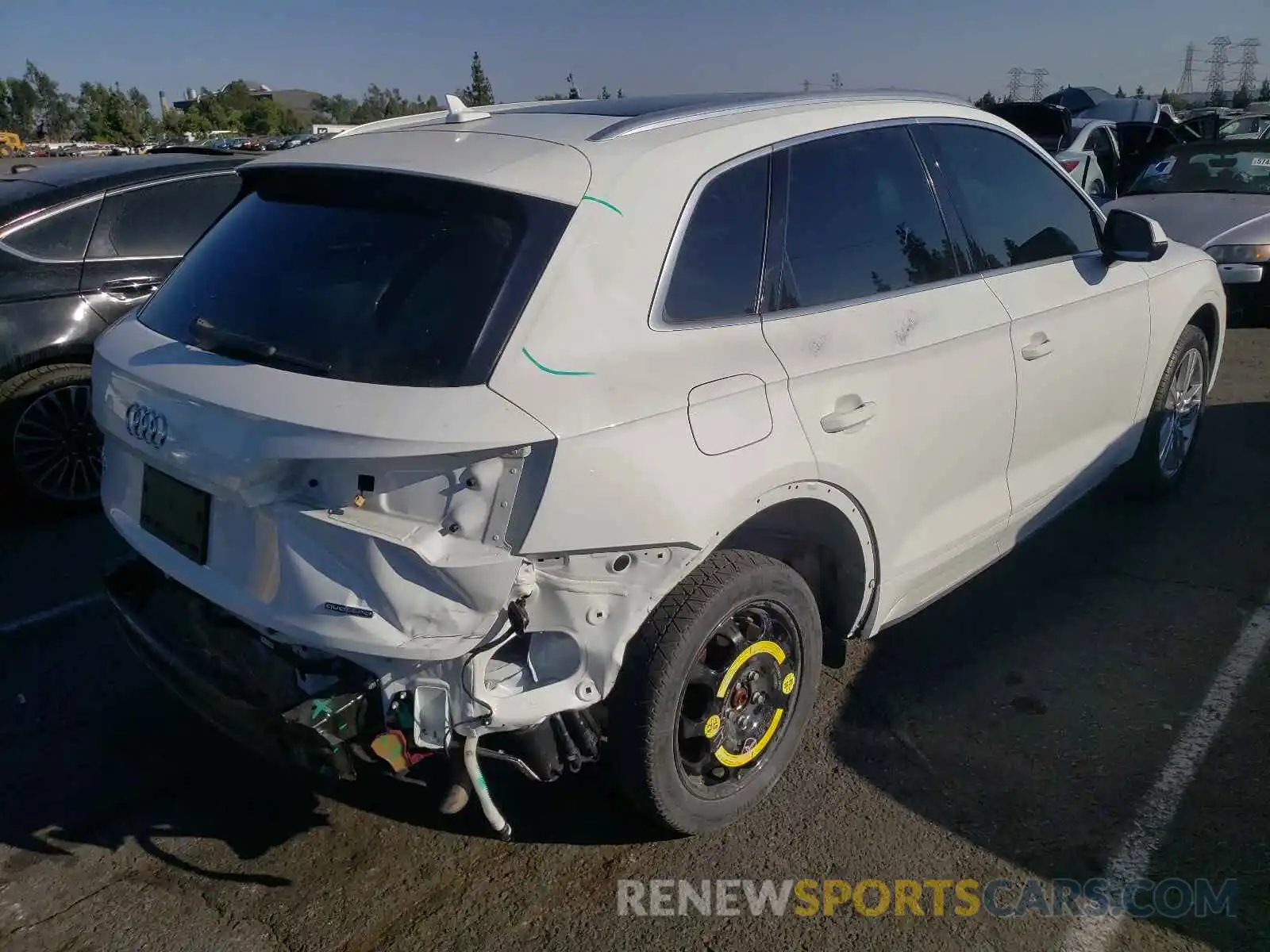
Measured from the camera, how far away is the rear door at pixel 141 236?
17.4ft

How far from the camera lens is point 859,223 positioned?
10.5ft

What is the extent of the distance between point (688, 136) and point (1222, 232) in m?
7.22

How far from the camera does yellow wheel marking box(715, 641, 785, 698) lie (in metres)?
2.80

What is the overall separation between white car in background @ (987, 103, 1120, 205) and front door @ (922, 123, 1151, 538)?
881cm

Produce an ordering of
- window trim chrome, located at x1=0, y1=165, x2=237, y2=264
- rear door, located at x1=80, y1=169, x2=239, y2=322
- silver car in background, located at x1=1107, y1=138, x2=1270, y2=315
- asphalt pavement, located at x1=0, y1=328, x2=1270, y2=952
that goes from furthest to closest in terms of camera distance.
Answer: silver car in background, located at x1=1107, y1=138, x2=1270, y2=315, rear door, located at x1=80, y1=169, x2=239, y2=322, window trim chrome, located at x1=0, y1=165, x2=237, y2=264, asphalt pavement, located at x1=0, y1=328, x2=1270, y2=952

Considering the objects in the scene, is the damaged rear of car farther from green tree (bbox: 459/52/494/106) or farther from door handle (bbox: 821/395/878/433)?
green tree (bbox: 459/52/494/106)

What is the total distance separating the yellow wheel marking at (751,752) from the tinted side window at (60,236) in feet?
14.0

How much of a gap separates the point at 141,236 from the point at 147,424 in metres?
3.39

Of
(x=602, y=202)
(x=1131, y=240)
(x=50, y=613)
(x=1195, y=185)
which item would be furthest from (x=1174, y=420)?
(x=1195, y=185)

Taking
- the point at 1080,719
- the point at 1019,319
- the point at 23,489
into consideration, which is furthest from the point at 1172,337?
the point at 23,489

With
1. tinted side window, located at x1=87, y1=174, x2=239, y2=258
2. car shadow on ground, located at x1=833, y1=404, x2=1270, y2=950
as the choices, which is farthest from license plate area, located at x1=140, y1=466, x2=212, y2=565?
tinted side window, located at x1=87, y1=174, x2=239, y2=258

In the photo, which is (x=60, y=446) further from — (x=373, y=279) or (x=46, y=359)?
(x=373, y=279)

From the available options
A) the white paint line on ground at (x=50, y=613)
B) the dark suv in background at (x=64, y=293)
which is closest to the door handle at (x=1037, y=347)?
the white paint line on ground at (x=50, y=613)

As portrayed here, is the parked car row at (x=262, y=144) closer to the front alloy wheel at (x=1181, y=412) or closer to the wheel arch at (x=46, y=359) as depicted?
the wheel arch at (x=46, y=359)
